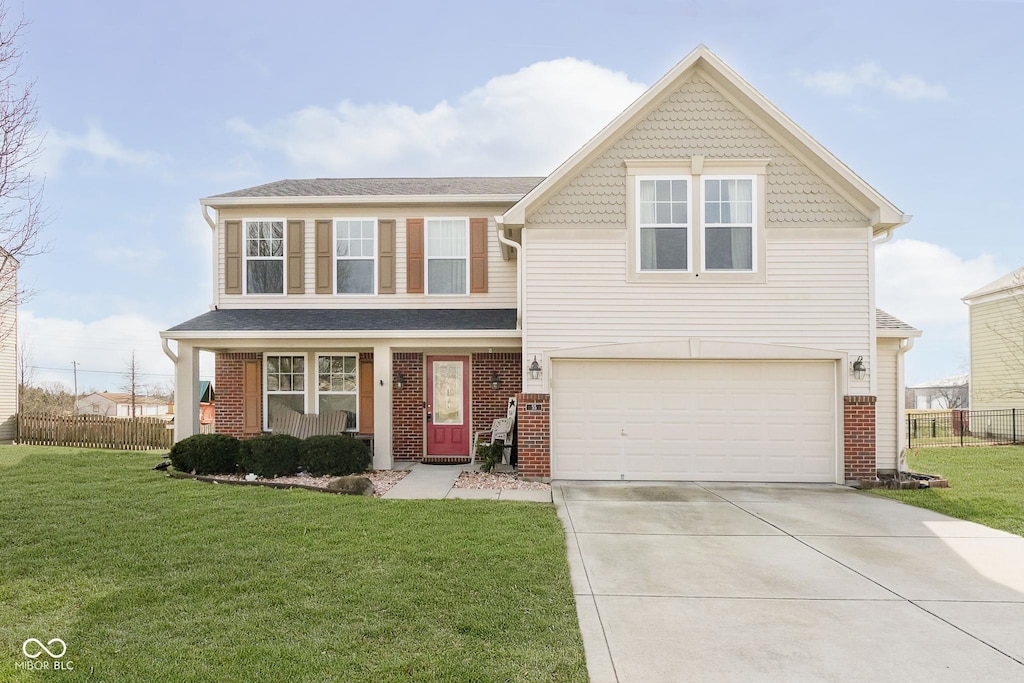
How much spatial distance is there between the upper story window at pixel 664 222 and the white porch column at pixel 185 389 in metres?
9.14

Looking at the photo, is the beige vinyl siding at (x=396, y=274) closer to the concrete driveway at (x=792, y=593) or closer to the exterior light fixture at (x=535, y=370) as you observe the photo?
the exterior light fixture at (x=535, y=370)

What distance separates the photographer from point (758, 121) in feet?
34.0

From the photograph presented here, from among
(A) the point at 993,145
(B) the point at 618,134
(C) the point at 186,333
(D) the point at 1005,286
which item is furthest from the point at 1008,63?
(C) the point at 186,333

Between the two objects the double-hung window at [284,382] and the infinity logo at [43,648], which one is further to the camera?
the double-hung window at [284,382]

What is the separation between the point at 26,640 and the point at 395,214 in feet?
34.7

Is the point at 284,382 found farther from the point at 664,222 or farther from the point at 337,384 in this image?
the point at 664,222

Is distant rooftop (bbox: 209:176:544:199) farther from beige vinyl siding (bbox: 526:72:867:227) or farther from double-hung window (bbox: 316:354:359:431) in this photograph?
double-hung window (bbox: 316:354:359:431)

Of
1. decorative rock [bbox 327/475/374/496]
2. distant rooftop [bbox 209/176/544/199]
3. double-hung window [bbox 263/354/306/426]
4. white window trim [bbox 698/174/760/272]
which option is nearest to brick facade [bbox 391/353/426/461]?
double-hung window [bbox 263/354/306/426]

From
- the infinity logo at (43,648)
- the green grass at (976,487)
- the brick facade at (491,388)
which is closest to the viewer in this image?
the infinity logo at (43,648)

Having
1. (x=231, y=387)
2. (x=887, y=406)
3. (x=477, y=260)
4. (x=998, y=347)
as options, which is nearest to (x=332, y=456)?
(x=231, y=387)

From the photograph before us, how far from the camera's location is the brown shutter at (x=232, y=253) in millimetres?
13344

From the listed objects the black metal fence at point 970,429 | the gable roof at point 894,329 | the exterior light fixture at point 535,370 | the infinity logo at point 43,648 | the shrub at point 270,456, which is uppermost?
the gable roof at point 894,329

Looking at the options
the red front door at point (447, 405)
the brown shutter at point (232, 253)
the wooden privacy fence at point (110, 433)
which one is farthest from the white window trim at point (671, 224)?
the wooden privacy fence at point (110, 433)

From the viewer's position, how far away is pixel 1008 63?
1326 centimetres
